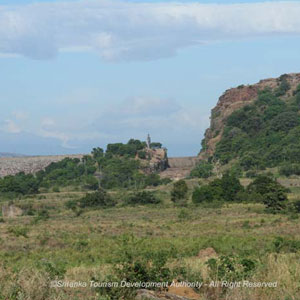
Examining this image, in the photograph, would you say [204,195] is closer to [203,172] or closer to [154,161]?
[203,172]

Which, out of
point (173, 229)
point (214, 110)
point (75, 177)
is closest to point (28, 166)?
point (75, 177)

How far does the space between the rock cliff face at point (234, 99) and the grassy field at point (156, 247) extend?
46.1 metres

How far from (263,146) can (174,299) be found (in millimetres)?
76812

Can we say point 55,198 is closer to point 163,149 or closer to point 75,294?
point 163,149

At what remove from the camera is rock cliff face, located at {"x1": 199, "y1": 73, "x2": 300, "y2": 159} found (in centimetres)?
10488

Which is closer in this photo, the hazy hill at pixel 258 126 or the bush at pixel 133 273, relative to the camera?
the bush at pixel 133 273

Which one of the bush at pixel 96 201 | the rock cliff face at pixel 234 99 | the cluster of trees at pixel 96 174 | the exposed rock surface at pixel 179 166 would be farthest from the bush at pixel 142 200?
the rock cliff face at pixel 234 99

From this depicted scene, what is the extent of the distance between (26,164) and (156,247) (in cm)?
8812

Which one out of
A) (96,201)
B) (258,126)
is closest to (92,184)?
(96,201)

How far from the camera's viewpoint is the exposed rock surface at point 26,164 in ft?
340

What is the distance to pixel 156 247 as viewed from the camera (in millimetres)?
20281

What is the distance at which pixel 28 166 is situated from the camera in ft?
346

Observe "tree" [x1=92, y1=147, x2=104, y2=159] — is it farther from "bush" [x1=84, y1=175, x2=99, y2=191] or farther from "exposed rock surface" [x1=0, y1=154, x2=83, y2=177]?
"bush" [x1=84, y1=175, x2=99, y2=191]

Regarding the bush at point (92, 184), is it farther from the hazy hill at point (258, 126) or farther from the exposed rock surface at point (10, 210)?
the exposed rock surface at point (10, 210)
